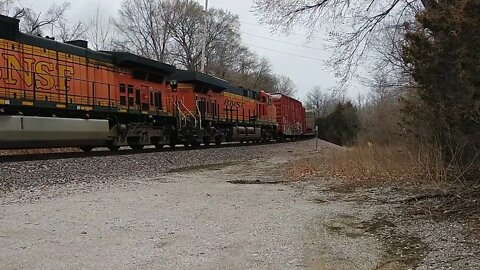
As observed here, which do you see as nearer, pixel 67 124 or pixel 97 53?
pixel 67 124

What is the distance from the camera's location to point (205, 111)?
20.8 metres

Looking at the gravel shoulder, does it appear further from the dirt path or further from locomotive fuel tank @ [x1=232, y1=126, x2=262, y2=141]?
locomotive fuel tank @ [x1=232, y1=126, x2=262, y2=141]

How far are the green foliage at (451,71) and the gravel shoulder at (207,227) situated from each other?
1339 mm

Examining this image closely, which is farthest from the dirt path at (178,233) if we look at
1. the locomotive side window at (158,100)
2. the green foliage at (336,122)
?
the green foliage at (336,122)

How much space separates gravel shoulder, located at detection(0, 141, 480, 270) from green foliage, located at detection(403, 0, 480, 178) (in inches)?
52.7

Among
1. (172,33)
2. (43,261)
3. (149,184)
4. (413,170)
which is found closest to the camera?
(43,261)

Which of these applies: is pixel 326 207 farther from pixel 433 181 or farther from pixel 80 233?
pixel 80 233

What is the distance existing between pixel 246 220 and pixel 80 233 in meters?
2.07

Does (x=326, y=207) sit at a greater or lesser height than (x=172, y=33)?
lesser

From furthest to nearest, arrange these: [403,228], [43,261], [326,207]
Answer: [326,207], [403,228], [43,261]

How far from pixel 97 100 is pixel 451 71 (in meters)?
10.8

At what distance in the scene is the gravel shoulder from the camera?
14.0ft

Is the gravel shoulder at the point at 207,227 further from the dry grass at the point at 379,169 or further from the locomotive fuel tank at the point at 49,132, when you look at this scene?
the locomotive fuel tank at the point at 49,132

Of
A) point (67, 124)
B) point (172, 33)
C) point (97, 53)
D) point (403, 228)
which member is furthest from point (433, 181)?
point (172, 33)
